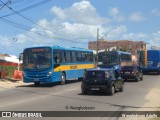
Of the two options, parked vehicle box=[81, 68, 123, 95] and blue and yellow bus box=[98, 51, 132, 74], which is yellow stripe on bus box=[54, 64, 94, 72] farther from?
parked vehicle box=[81, 68, 123, 95]

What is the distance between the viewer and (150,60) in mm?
54969

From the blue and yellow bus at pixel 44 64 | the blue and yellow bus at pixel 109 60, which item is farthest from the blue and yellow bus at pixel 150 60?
the blue and yellow bus at pixel 44 64

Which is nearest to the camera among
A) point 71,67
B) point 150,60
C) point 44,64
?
point 44,64

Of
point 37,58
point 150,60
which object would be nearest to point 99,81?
point 37,58

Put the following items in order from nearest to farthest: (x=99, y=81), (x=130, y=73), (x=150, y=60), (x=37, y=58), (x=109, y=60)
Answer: (x=99, y=81) < (x=37, y=58) < (x=130, y=73) < (x=109, y=60) < (x=150, y=60)

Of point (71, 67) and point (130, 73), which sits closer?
point (71, 67)

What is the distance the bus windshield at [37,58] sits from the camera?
30484 mm

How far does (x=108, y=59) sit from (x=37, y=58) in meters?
14.3

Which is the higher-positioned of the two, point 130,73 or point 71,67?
point 71,67

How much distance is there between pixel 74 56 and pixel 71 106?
18606 millimetres

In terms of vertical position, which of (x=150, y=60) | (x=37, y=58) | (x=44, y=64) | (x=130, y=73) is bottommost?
(x=130, y=73)

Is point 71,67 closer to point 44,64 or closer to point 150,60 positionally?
point 44,64

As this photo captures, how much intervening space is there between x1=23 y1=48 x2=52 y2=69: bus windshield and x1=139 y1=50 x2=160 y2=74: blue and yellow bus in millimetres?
26348

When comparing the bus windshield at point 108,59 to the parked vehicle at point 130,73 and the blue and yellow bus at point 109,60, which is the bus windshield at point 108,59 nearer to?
the blue and yellow bus at point 109,60
